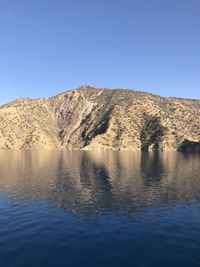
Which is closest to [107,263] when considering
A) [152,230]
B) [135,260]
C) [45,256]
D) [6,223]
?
[135,260]

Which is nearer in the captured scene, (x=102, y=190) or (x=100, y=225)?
(x=100, y=225)

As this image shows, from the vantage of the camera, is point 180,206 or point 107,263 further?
point 180,206

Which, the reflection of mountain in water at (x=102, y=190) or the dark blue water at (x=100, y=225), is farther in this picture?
the reflection of mountain in water at (x=102, y=190)

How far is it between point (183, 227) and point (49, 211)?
73.9ft

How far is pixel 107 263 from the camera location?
33375mm

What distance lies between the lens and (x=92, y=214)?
2084 inches

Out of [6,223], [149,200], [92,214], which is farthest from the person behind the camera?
[149,200]

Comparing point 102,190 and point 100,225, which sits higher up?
point 102,190

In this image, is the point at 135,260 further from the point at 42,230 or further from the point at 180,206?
→ the point at 180,206

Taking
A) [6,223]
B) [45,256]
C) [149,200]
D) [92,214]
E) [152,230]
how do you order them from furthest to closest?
[149,200] < [92,214] < [6,223] < [152,230] < [45,256]

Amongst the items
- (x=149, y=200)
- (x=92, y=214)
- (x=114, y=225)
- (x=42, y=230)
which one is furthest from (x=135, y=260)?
(x=149, y=200)

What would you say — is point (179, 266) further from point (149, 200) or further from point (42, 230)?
point (149, 200)

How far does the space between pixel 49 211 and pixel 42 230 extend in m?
10.4

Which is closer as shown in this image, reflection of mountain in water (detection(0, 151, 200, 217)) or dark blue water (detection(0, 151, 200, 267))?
dark blue water (detection(0, 151, 200, 267))
